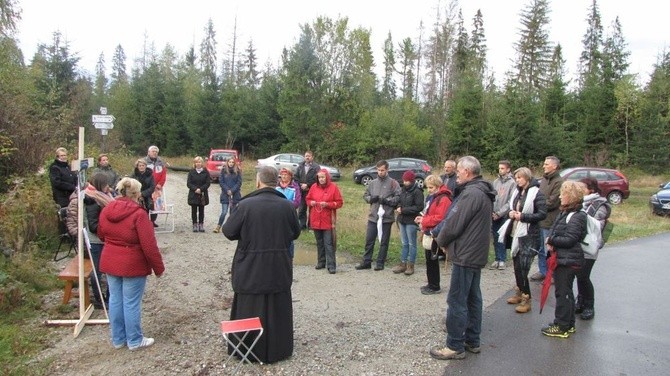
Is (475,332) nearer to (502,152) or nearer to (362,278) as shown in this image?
(362,278)

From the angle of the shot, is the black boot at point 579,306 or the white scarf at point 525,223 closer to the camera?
the black boot at point 579,306

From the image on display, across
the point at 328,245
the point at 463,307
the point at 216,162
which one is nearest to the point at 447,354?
the point at 463,307

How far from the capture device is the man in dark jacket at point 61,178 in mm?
8438

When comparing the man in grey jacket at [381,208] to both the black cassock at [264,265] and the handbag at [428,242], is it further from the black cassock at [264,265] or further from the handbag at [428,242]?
the black cassock at [264,265]

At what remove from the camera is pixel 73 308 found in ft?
19.6

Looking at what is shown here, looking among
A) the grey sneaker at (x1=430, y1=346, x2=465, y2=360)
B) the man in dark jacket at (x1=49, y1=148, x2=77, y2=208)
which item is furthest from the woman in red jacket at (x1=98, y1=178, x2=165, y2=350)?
the man in dark jacket at (x1=49, y1=148, x2=77, y2=208)

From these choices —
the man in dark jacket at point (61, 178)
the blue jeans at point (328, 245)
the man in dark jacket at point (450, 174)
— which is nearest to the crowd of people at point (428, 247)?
the man in dark jacket at point (450, 174)

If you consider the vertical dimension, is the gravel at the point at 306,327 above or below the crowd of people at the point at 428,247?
below

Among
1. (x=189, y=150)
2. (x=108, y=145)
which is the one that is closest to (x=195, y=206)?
(x=108, y=145)

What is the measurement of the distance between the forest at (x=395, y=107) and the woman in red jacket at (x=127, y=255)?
22.7m

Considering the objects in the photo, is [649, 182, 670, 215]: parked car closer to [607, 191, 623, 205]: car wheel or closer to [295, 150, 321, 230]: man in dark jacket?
[607, 191, 623, 205]: car wheel

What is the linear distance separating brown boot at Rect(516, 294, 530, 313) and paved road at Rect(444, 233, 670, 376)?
0.26 ft

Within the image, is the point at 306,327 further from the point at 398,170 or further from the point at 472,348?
the point at 398,170

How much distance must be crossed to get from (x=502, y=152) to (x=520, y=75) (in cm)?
1368
